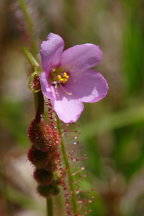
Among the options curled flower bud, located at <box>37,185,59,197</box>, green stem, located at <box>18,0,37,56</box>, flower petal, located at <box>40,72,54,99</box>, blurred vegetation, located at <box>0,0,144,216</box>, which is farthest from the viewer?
blurred vegetation, located at <box>0,0,144,216</box>

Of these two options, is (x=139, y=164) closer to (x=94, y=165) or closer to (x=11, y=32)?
(x=94, y=165)

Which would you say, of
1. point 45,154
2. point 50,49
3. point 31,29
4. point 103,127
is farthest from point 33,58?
point 103,127

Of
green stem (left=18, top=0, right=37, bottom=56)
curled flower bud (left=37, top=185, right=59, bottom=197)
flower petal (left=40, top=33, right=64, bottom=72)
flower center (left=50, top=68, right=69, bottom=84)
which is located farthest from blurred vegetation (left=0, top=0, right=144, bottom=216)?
curled flower bud (left=37, top=185, right=59, bottom=197)

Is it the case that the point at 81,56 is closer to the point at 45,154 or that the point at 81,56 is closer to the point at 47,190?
the point at 45,154

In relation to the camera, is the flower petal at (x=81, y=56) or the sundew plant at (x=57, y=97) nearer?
the sundew plant at (x=57, y=97)

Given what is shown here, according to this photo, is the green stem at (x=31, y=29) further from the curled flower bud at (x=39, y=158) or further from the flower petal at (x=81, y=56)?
the curled flower bud at (x=39, y=158)

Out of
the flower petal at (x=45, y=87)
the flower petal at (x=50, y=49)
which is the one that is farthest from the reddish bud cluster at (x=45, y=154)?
the flower petal at (x=50, y=49)

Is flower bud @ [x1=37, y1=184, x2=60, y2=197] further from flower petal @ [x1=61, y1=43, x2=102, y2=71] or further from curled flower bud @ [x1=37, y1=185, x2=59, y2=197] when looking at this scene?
flower petal @ [x1=61, y1=43, x2=102, y2=71]
